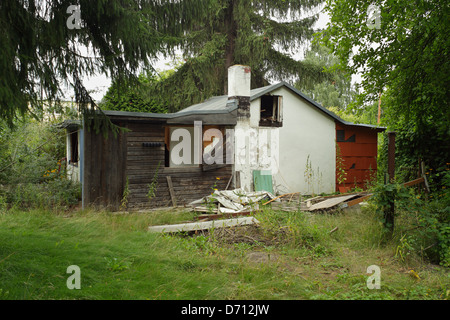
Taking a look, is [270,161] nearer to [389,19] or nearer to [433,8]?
[389,19]

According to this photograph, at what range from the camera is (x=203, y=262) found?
190 inches

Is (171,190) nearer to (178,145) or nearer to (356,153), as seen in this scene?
(178,145)

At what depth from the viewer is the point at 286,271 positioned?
475 cm

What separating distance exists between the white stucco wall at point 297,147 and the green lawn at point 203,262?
14.2 ft

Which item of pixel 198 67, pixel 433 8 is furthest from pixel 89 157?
pixel 198 67

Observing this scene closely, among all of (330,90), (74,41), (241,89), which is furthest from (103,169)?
(330,90)

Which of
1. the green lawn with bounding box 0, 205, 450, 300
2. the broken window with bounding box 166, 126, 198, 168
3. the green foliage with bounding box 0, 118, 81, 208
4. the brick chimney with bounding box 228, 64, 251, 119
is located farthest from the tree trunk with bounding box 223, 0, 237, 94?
the green lawn with bounding box 0, 205, 450, 300

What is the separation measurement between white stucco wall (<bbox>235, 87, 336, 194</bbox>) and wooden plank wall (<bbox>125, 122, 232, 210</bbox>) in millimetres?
1663

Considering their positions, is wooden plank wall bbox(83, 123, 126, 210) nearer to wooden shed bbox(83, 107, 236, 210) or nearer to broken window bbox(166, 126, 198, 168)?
wooden shed bbox(83, 107, 236, 210)

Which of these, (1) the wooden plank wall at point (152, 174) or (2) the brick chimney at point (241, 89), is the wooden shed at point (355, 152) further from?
(1) the wooden plank wall at point (152, 174)

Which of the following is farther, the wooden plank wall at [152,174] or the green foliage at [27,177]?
the wooden plank wall at [152,174]

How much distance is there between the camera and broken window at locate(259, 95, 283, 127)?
37.3ft

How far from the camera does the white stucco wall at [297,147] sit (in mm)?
11125

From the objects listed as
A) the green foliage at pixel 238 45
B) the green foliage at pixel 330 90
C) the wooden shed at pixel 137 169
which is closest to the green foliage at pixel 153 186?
the wooden shed at pixel 137 169
